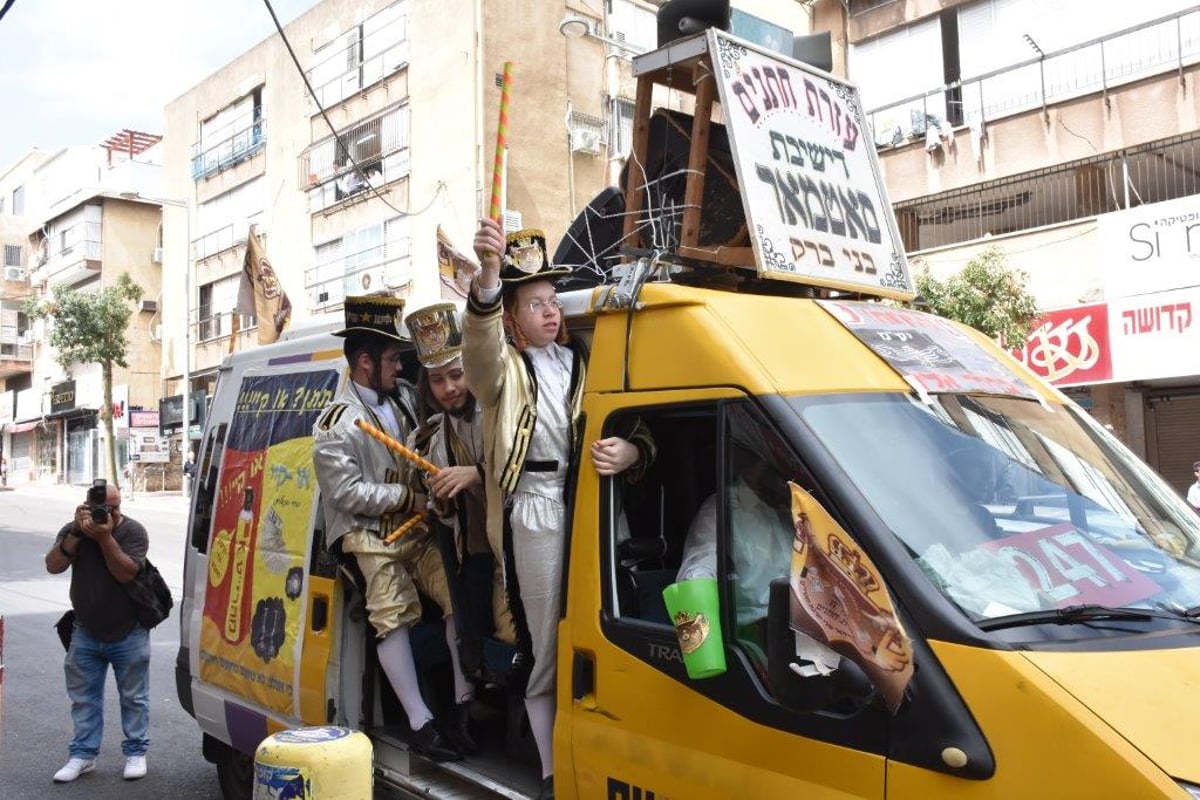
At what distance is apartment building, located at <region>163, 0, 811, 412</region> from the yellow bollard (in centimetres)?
1943

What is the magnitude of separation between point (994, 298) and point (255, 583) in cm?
1348

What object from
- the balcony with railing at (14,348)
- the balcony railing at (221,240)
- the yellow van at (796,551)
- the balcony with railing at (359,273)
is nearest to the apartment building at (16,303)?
the balcony with railing at (14,348)

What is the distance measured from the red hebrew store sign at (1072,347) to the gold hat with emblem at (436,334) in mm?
14299

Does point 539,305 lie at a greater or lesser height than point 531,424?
greater

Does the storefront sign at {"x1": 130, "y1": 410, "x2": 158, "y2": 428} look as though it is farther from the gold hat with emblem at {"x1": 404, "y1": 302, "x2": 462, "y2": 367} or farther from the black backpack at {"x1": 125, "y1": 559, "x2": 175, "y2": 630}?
the gold hat with emblem at {"x1": 404, "y1": 302, "x2": 462, "y2": 367}

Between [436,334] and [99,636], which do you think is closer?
[436,334]

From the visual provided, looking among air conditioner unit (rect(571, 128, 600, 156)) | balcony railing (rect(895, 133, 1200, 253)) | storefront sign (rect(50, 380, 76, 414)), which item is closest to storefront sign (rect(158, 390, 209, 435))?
storefront sign (rect(50, 380, 76, 414))

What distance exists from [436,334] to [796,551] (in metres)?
2.26

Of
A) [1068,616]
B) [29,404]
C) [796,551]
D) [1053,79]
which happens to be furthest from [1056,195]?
[29,404]

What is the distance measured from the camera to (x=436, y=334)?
164 inches

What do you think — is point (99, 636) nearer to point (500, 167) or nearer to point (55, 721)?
point (55, 721)

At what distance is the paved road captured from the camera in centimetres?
611

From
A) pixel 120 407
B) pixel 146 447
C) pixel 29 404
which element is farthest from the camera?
pixel 29 404

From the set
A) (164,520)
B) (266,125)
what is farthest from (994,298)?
(266,125)
